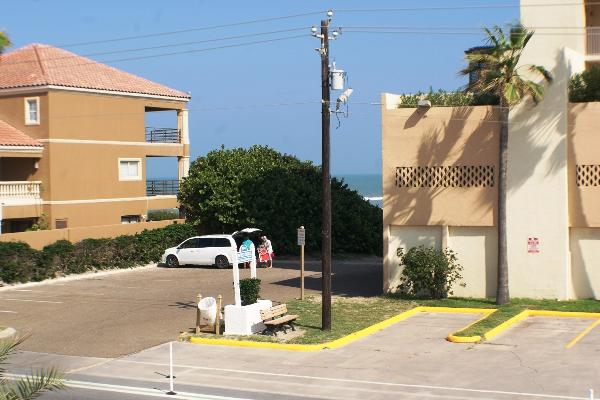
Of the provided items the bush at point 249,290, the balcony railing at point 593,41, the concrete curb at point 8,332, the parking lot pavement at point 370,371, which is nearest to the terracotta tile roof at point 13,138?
the concrete curb at point 8,332

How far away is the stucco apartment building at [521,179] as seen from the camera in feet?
86.9

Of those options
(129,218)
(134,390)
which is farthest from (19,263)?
(134,390)

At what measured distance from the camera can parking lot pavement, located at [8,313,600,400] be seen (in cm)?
1642

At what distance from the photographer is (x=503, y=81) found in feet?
84.2

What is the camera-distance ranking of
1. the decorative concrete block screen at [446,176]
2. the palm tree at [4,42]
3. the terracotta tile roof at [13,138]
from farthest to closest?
the terracotta tile roof at [13,138] < the decorative concrete block screen at [446,176] < the palm tree at [4,42]

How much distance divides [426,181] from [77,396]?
1536cm

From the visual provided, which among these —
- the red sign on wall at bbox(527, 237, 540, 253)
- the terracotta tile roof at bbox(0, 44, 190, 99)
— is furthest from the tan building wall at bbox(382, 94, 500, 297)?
the terracotta tile roof at bbox(0, 44, 190, 99)

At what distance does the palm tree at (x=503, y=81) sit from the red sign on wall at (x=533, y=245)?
1069 millimetres

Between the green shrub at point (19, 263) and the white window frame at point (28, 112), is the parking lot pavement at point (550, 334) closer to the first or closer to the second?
the green shrub at point (19, 263)

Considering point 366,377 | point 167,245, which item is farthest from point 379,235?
point 366,377

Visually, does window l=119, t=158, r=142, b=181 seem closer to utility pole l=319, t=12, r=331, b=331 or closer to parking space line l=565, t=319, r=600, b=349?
utility pole l=319, t=12, r=331, b=331

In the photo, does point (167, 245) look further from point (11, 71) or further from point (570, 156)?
point (570, 156)

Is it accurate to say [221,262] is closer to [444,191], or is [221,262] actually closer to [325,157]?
[444,191]

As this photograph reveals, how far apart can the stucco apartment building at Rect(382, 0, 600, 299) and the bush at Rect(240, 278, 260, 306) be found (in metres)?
7.24
